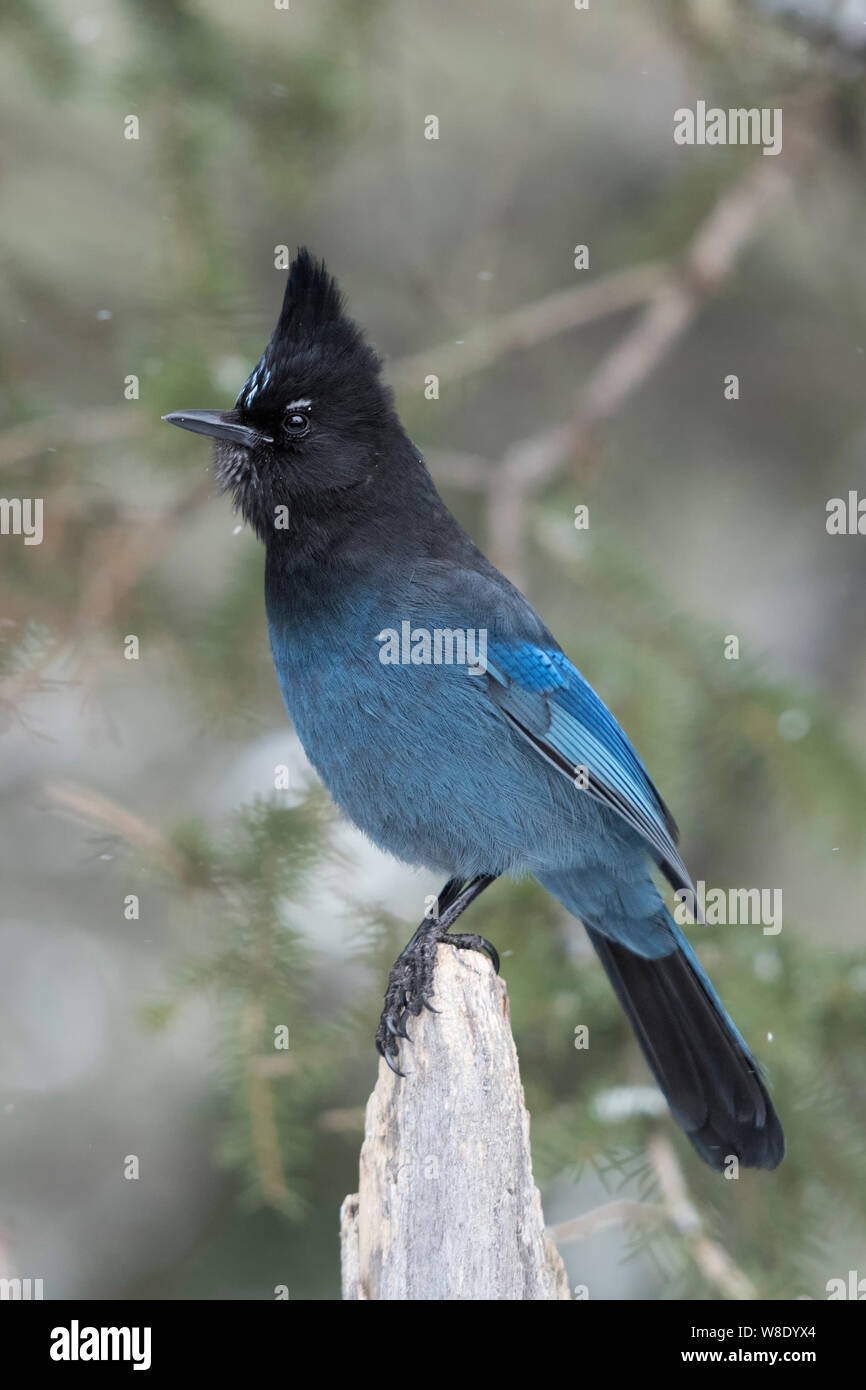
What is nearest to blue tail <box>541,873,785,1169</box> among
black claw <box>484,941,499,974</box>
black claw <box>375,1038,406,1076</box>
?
black claw <box>484,941,499,974</box>

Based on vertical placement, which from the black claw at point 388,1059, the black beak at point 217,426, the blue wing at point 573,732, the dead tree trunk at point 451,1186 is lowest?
the dead tree trunk at point 451,1186

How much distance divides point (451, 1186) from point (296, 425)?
1.40 meters

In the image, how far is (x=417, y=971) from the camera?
2.31 meters

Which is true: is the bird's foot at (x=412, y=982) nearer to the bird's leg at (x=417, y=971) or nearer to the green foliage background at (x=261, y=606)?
the bird's leg at (x=417, y=971)

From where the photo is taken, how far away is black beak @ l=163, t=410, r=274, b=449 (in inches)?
97.9

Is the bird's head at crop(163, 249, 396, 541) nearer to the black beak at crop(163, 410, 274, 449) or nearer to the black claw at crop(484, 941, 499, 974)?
the black beak at crop(163, 410, 274, 449)

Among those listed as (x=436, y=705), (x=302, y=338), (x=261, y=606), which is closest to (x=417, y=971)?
(x=436, y=705)

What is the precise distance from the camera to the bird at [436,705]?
8.16 feet

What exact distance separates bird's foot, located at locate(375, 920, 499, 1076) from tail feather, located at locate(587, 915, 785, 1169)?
41 cm

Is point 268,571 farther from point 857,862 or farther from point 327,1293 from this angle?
point 327,1293

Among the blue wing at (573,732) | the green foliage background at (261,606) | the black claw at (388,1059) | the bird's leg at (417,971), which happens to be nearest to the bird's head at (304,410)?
the green foliage background at (261,606)

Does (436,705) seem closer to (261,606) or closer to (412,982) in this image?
(412,982)

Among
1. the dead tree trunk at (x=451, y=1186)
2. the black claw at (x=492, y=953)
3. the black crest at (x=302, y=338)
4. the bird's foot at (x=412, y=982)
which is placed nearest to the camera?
the dead tree trunk at (x=451, y=1186)

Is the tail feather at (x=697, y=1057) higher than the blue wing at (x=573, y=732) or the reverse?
the reverse
